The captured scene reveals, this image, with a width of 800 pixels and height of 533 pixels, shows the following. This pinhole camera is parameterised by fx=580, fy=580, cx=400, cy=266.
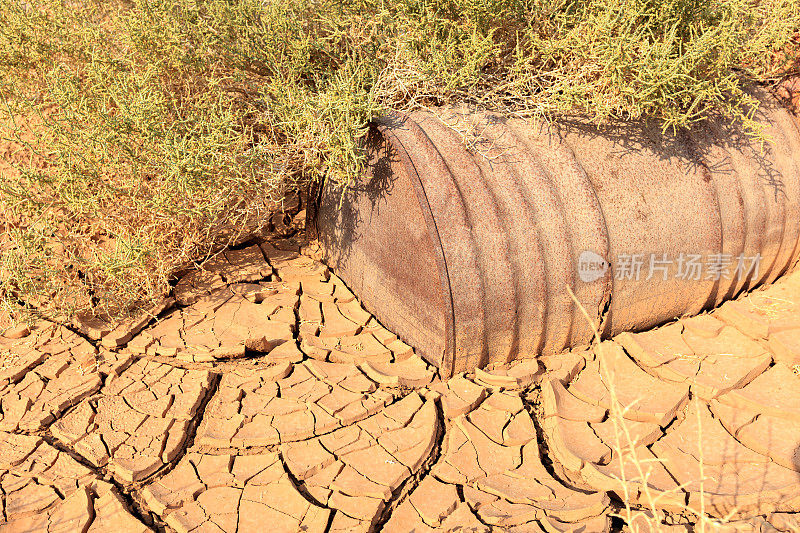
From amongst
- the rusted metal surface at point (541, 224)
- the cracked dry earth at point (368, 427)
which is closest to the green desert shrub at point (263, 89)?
the rusted metal surface at point (541, 224)

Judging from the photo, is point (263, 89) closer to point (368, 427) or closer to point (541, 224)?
point (541, 224)

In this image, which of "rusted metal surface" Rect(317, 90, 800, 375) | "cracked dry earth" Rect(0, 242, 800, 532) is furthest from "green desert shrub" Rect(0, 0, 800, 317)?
"cracked dry earth" Rect(0, 242, 800, 532)

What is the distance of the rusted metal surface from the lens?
2.69m

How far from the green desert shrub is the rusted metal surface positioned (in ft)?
0.62

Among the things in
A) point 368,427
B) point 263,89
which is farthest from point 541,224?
point 263,89

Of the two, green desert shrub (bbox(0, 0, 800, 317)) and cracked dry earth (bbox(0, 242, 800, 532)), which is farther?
green desert shrub (bbox(0, 0, 800, 317))

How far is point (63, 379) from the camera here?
2.96 m

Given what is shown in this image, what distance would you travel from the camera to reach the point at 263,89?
11.5 ft

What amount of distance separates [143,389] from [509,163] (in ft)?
6.96

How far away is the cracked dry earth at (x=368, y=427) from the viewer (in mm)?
2238

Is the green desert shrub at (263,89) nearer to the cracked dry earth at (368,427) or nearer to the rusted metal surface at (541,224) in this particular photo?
the rusted metal surface at (541,224)

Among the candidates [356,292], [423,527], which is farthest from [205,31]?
[423,527]

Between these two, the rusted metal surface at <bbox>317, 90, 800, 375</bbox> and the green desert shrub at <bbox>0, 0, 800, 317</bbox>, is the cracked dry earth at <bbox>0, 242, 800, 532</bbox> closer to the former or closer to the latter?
the rusted metal surface at <bbox>317, 90, 800, 375</bbox>

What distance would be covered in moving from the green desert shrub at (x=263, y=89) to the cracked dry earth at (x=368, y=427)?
50cm
